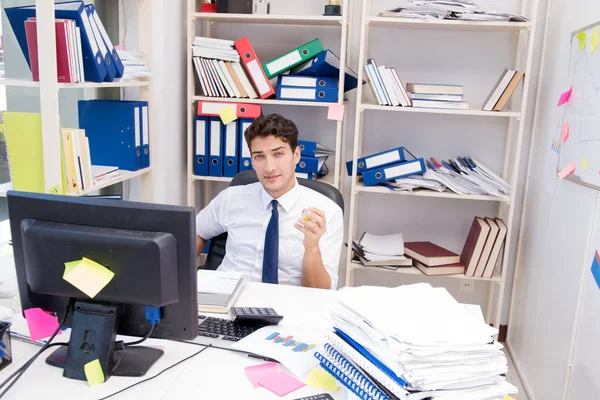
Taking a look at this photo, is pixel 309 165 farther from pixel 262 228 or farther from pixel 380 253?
pixel 262 228

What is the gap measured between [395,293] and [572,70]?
1.66 m

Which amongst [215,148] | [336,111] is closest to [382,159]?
[336,111]

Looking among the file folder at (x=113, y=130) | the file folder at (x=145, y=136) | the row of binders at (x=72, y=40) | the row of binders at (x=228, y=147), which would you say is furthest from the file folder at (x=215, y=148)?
the row of binders at (x=72, y=40)

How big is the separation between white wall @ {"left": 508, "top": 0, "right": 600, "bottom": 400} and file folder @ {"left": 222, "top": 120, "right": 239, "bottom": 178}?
168 cm

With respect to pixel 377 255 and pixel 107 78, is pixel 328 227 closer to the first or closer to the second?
pixel 377 255

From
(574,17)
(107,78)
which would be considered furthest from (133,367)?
(574,17)

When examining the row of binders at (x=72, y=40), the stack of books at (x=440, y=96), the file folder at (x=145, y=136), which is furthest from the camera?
the stack of books at (x=440, y=96)

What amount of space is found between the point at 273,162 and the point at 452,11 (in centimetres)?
135

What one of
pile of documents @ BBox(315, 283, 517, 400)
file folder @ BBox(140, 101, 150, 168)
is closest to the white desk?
pile of documents @ BBox(315, 283, 517, 400)

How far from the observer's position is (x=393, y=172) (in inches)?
112

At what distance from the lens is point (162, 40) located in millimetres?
2680

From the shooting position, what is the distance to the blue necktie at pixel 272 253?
2023 millimetres

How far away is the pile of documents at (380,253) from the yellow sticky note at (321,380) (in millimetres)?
1677

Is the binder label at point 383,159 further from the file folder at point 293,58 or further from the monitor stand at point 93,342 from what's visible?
the monitor stand at point 93,342
